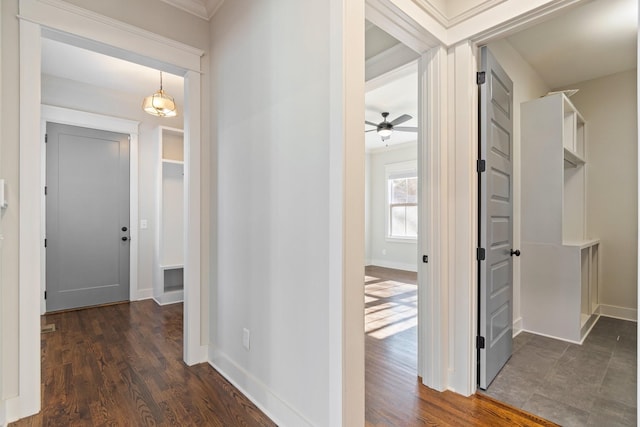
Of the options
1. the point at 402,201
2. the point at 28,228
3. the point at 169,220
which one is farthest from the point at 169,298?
the point at 402,201

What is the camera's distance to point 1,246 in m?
1.71

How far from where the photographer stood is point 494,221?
220cm

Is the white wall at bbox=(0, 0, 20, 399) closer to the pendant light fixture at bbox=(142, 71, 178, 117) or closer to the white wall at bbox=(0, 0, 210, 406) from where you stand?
the white wall at bbox=(0, 0, 210, 406)

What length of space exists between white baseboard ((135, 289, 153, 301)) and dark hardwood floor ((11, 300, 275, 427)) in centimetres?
100

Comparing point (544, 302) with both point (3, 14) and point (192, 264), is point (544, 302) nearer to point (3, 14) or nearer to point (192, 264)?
point (192, 264)

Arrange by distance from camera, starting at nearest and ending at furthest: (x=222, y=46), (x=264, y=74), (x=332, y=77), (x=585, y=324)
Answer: (x=332, y=77)
(x=264, y=74)
(x=222, y=46)
(x=585, y=324)

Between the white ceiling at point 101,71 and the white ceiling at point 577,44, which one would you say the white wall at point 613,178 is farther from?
the white ceiling at point 101,71

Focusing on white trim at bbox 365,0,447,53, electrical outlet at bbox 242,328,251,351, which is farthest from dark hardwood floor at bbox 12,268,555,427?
white trim at bbox 365,0,447,53

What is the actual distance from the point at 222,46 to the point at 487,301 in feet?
8.71

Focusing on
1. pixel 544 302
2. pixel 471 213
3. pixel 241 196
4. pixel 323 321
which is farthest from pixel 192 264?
pixel 544 302

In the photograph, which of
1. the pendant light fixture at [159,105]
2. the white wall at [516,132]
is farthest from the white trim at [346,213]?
the pendant light fixture at [159,105]

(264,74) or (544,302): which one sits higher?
(264,74)

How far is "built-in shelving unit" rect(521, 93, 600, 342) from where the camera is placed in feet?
9.65

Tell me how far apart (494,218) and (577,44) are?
2229 millimetres
